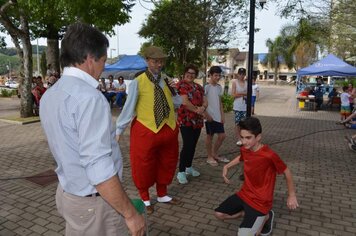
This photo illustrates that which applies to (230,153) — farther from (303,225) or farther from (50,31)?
(50,31)

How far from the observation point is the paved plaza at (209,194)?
365 cm

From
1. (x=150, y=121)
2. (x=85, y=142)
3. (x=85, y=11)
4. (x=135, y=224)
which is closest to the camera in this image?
(x=85, y=142)

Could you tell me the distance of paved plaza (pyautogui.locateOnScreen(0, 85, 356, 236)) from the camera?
365 centimetres

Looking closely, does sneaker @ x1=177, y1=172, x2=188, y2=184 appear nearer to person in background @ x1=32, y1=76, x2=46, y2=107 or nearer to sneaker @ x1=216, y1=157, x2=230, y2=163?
sneaker @ x1=216, y1=157, x2=230, y2=163

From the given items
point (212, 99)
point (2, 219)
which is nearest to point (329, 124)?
point (212, 99)

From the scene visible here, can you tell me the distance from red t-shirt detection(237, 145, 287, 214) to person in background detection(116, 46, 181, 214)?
104 cm

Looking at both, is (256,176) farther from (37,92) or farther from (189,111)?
(37,92)

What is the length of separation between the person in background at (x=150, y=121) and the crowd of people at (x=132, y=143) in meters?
0.01

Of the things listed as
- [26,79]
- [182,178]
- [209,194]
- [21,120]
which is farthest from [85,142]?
[26,79]

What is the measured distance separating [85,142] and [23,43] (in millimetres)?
10337

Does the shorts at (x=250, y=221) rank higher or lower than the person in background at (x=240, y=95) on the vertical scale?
lower

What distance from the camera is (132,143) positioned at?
3.84 m

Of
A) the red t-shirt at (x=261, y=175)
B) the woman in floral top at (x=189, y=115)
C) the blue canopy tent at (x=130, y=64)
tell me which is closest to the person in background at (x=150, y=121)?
the woman in floral top at (x=189, y=115)

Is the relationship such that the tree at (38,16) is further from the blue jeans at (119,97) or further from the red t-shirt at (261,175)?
the red t-shirt at (261,175)
